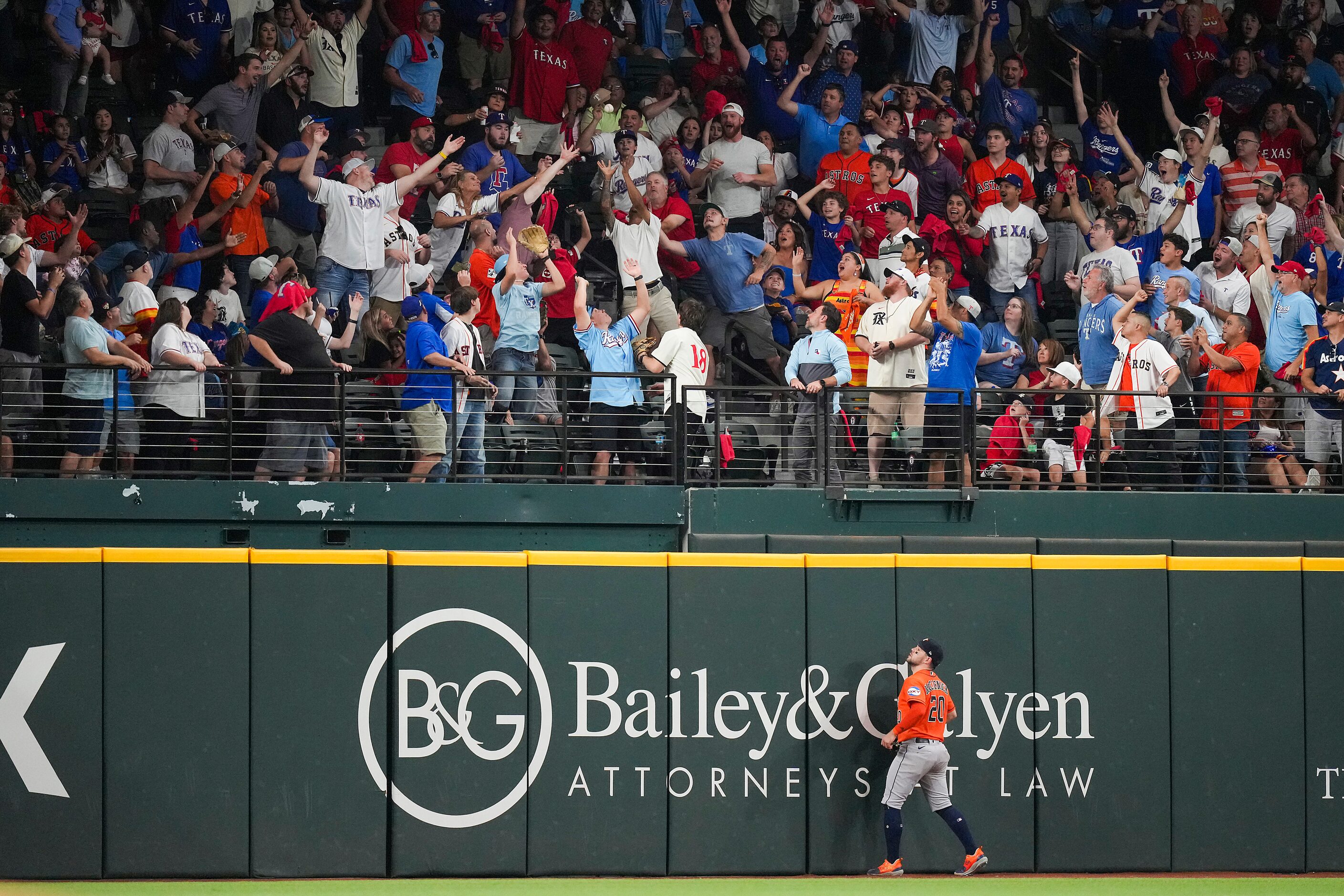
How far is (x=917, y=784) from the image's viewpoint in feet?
34.7

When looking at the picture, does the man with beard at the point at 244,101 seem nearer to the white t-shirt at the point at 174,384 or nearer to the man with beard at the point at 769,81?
the white t-shirt at the point at 174,384

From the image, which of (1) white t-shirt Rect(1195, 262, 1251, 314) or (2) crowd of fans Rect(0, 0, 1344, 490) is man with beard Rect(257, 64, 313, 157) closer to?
(2) crowd of fans Rect(0, 0, 1344, 490)

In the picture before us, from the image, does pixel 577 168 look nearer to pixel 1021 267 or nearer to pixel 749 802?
pixel 1021 267

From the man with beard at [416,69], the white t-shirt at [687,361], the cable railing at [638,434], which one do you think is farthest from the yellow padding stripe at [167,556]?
the man with beard at [416,69]

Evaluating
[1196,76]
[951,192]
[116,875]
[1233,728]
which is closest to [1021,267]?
[951,192]

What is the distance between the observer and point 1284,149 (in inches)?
706

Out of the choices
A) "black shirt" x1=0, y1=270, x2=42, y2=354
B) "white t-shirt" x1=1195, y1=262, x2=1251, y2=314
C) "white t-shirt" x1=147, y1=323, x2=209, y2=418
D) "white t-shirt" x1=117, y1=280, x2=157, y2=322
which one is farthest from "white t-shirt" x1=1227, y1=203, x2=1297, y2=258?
"black shirt" x1=0, y1=270, x2=42, y2=354

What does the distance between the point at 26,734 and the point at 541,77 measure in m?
9.33

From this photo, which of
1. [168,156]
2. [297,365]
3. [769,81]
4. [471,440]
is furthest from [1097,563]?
[168,156]

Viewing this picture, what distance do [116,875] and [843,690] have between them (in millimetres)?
5010

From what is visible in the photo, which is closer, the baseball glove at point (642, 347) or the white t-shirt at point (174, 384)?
the white t-shirt at point (174, 384)

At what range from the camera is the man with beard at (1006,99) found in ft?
58.1

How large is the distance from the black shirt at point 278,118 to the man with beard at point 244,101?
0.06 metres

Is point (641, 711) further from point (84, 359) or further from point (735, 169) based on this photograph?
point (735, 169)
